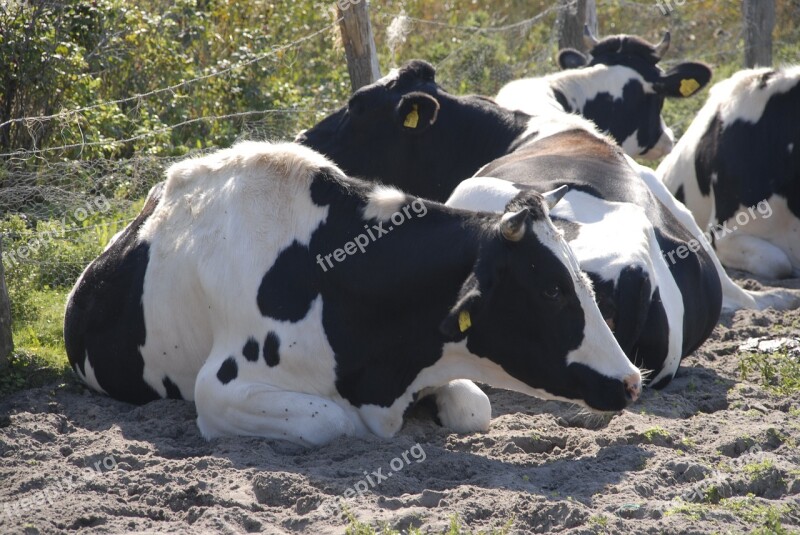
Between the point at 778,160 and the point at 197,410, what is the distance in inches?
247

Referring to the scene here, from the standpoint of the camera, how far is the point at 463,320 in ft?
16.3

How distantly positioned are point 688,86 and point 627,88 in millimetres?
651

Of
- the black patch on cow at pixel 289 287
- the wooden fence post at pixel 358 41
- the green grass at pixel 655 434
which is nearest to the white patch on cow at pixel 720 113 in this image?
the wooden fence post at pixel 358 41

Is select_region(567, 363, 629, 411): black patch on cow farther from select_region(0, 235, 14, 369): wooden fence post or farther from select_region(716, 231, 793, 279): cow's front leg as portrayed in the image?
select_region(716, 231, 793, 279): cow's front leg

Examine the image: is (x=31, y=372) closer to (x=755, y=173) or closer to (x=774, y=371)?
(x=774, y=371)

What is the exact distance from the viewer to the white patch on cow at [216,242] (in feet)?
19.0

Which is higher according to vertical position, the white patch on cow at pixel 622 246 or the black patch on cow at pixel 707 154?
the white patch on cow at pixel 622 246

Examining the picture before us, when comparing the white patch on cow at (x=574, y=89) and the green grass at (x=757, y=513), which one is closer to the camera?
the green grass at (x=757, y=513)

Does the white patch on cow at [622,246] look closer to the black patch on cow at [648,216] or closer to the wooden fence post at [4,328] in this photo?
the black patch on cow at [648,216]

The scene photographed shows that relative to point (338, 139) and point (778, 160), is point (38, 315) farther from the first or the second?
point (778, 160)

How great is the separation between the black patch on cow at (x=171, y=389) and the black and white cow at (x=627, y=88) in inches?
218

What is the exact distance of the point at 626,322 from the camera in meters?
6.16

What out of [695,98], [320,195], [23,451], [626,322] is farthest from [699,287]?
[695,98]

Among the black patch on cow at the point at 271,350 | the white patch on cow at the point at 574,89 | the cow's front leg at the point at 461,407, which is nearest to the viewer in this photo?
the black patch on cow at the point at 271,350
